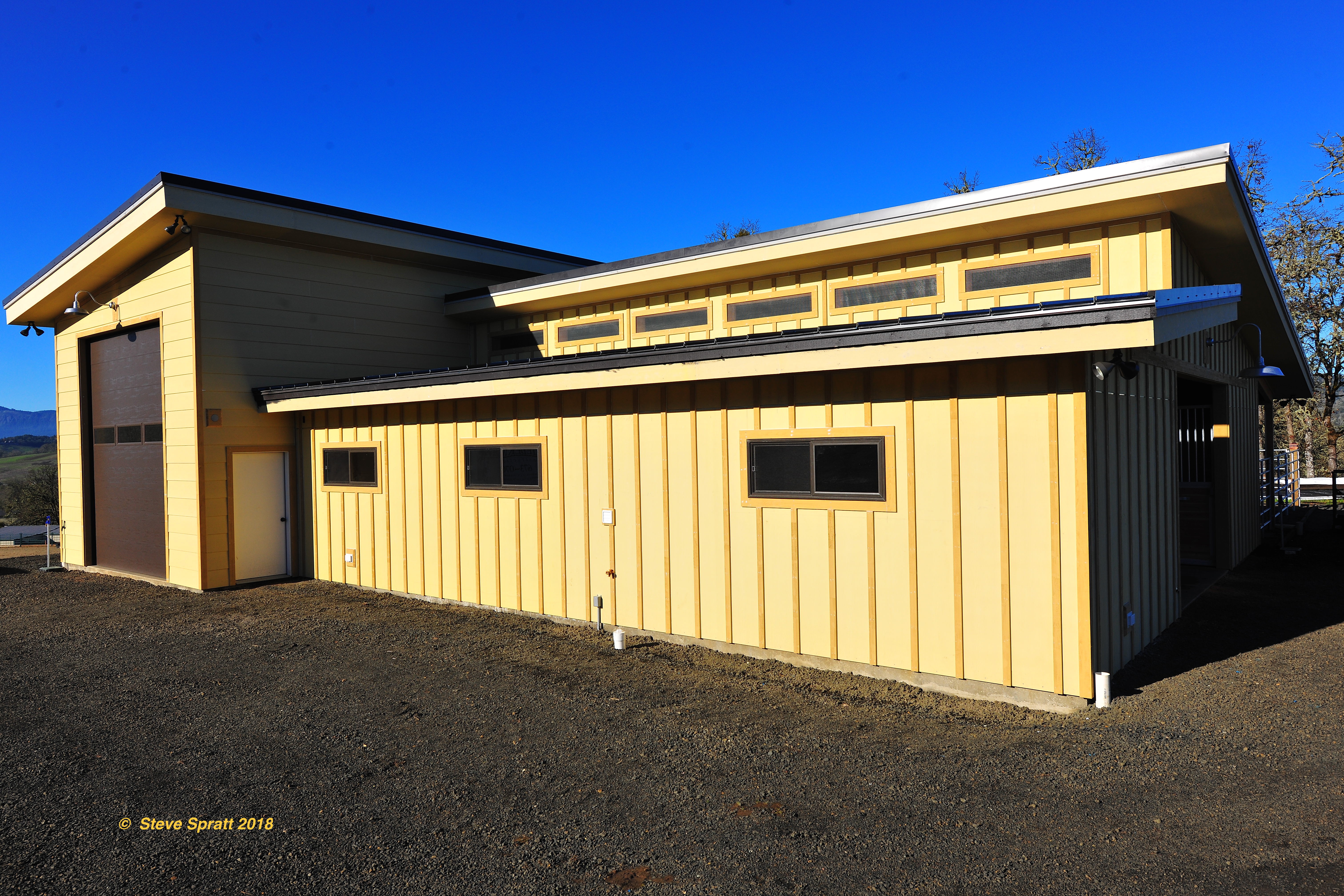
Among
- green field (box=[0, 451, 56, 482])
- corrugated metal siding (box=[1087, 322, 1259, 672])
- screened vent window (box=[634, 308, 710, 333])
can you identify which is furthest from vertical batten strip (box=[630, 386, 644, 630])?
green field (box=[0, 451, 56, 482])

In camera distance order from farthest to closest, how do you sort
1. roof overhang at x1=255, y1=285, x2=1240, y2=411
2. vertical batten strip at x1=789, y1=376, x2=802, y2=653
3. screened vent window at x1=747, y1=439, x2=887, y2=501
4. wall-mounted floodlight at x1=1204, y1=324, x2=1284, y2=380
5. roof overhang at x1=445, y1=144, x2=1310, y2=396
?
wall-mounted floodlight at x1=1204, y1=324, x2=1284, y2=380 → roof overhang at x1=445, y1=144, x2=1310, y2=396 → vertical batten strip at x1=789, y1=376, x2=802, y2=653 → screened vent window at x1=747, y1=439, x2=887, y2=501 → roof overhang at x1=255, y1=285, x2=1240, y2=411

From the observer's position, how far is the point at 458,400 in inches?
380

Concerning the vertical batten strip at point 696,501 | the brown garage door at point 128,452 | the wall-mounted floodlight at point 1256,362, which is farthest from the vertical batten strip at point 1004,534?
the brown garage door at point 128,452

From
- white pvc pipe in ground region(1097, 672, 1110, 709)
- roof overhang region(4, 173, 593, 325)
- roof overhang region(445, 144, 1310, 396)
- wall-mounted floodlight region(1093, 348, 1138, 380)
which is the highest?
roof overhang region(4, 173, 593, 325)

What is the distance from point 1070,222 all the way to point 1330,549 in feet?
33.4

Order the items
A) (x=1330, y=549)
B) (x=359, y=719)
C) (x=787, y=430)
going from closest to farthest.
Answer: (x=359, y=719) < (x=787, y=430) < (x=1330, y=549)

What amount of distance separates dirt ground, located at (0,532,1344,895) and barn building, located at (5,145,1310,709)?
72 centimetres

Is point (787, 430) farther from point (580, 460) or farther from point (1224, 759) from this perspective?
point (1224, 759)

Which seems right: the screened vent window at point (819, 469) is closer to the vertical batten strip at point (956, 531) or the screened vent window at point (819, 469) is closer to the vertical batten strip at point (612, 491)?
the vertical batten strip at point (956, 531)

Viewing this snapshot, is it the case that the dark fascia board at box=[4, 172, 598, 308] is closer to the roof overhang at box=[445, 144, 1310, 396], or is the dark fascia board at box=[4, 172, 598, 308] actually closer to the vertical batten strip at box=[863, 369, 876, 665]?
the roof overhang at box=[445, 144, 1310, 396]

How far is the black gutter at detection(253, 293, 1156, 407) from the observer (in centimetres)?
517

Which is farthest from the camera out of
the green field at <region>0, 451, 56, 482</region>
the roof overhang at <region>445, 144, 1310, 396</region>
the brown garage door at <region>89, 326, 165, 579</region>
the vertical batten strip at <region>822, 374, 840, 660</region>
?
the green field at <region>0, 451, 56, 482</region>

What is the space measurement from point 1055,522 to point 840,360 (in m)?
1.94

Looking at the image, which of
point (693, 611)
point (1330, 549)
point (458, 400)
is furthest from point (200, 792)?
point (1330, 549)
